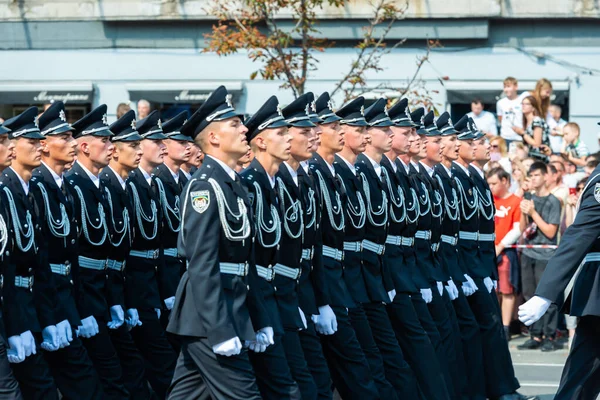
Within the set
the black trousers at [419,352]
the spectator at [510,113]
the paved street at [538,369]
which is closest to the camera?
the black trousers at [419,352]

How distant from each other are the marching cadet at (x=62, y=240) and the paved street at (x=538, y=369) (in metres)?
3.87

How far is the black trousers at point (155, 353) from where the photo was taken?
8.70 m

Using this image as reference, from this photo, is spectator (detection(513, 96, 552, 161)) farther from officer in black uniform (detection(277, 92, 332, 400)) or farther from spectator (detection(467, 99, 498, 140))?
officer in black uniform (detection(277, 92, 332, 400))

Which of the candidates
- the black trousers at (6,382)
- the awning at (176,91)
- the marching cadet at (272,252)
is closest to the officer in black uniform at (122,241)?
the marching cadet at (272,252)

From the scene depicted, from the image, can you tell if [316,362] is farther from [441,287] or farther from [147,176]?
[147,176]

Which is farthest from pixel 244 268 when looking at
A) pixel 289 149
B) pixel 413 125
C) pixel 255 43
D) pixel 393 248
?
pixel 255 43

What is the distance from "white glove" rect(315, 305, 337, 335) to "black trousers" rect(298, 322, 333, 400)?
209 mm

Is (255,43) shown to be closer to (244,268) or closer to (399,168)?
(399,168)

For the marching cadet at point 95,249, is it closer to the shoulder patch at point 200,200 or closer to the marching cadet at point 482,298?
the shoulder patch at point 200,200

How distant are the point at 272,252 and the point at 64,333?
4.49 feet

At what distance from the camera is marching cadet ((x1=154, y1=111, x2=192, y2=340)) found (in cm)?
904

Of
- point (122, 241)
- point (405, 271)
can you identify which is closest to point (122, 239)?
point (122, 241)

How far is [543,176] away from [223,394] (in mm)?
7263

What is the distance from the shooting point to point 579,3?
19.1 metres
